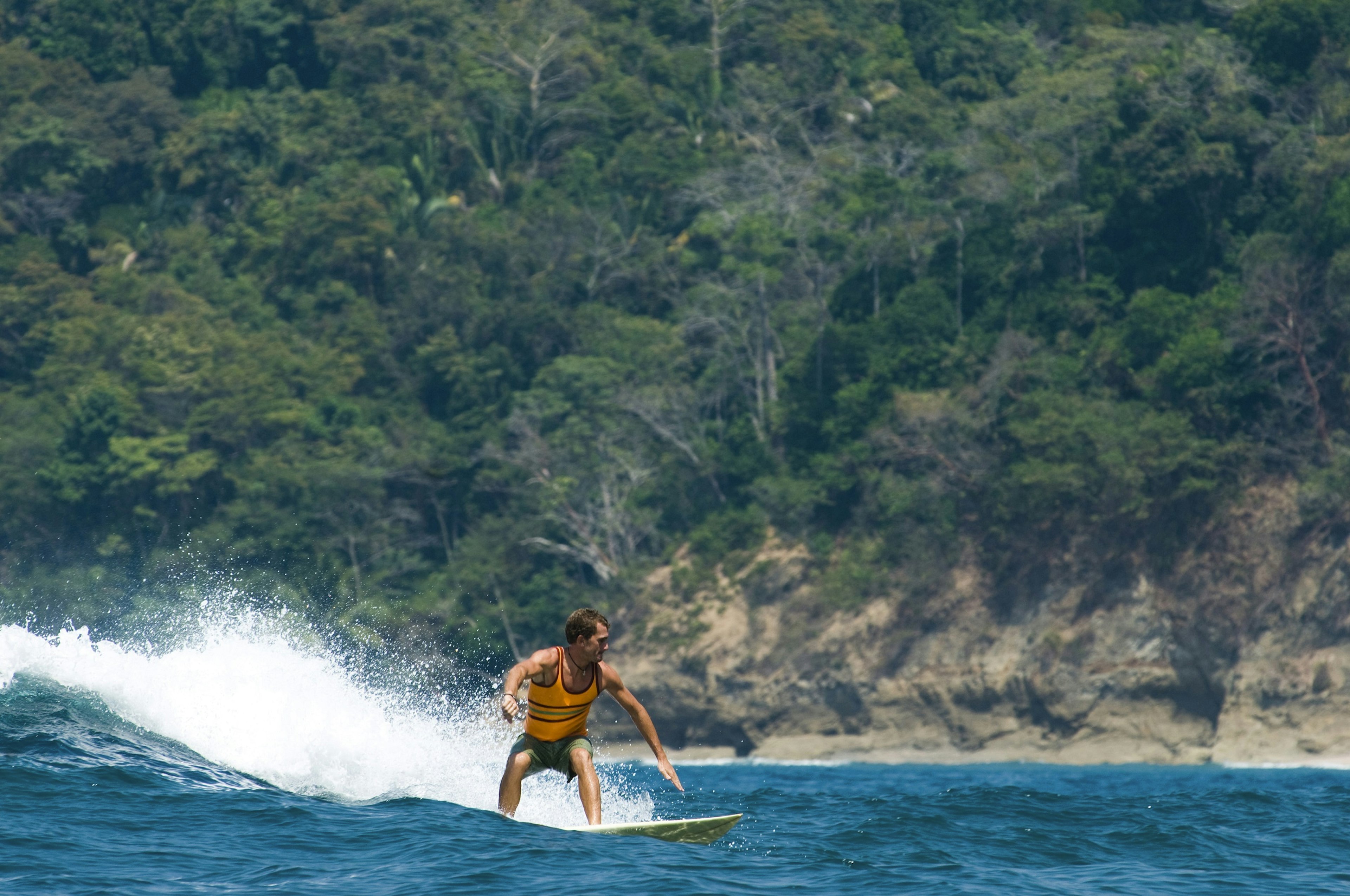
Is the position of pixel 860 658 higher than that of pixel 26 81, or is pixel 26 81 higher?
pixel 26 81

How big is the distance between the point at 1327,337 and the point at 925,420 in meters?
8.47

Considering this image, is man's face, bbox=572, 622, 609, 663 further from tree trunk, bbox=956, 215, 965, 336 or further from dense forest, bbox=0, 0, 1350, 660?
tree trunk, bbox=956, 215, 965, 336

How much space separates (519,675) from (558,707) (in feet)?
2.13

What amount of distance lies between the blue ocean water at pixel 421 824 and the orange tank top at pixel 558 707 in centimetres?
67


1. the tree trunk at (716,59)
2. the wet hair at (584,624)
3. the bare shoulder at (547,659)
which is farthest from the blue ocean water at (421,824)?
the tree trunk at (716,59)

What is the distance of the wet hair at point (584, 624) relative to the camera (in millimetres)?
9727

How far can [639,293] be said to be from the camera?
50.0 metres

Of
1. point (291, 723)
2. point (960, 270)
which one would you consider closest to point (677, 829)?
point (291, 723)

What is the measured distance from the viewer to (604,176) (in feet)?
177

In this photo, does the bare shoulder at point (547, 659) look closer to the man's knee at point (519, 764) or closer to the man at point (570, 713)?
the man at point (570, 713)

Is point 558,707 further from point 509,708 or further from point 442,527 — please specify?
point 442,527

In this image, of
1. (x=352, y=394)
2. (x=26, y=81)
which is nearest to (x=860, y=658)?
(x=352, y=394)

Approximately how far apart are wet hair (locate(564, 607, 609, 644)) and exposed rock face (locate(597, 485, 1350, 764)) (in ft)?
79.0

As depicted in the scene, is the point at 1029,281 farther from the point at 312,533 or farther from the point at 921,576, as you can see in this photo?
the point at 312,533
